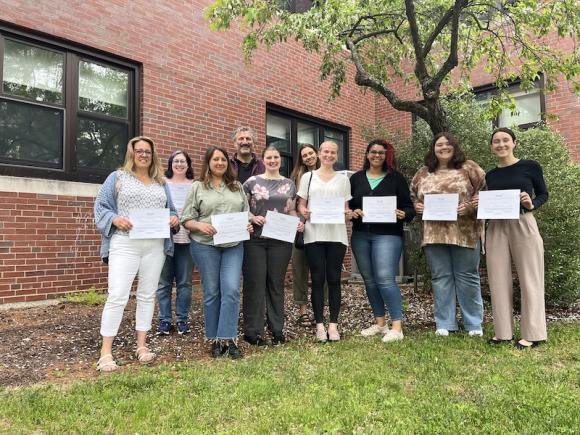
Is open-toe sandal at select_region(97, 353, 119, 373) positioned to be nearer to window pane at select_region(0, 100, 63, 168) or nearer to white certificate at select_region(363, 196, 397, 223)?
white certificate at select_region(363, 196, 397, 223)

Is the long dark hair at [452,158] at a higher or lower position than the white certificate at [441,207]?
higher

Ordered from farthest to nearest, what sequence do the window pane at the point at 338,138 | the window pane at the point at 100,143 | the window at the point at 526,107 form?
the window pane at the point at 338,138 → the window at the point at 526,107 → the window pane at the point at 100,143

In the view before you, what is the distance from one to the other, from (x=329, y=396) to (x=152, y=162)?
2347 millimetres


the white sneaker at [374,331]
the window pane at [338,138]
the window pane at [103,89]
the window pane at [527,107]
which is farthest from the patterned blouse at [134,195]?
the window pane at [527,107]

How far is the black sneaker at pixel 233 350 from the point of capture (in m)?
3.99

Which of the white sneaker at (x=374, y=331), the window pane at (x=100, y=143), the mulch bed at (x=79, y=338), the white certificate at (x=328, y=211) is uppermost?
the window pane at (x=100, y=143)

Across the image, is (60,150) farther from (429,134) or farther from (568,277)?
(568,277)

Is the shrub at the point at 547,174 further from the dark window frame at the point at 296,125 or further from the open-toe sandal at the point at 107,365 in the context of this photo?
the open-toe sandal at the point at 107,365

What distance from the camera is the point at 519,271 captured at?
13.6 feet

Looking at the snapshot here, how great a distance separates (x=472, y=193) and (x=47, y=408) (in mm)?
3723

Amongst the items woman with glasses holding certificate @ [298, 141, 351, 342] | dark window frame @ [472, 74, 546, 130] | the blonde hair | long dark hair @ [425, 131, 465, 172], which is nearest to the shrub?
long dark hair @ [425, 131, 465, 172]

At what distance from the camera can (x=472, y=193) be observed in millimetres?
4344

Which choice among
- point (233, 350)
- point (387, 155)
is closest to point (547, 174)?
point (387, 155)

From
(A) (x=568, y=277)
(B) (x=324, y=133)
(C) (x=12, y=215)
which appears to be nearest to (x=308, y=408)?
(A) (x=568, y=277)
